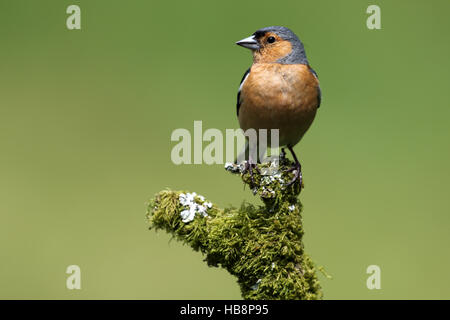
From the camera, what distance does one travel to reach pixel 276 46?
4.60 m

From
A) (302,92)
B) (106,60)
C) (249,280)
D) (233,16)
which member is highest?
(233,16)

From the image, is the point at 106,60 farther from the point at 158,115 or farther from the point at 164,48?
the point at 158,115

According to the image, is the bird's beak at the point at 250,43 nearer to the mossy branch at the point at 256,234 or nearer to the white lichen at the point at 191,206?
the mossy branch at the point at 256,234

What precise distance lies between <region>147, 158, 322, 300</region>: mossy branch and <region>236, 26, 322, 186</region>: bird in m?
0.75

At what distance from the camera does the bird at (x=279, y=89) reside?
4277 millimetres

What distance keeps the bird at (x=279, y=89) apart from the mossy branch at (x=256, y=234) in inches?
29.4

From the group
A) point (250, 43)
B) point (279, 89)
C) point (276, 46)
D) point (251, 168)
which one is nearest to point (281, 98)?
point (279, 89)

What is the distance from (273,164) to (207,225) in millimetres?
556


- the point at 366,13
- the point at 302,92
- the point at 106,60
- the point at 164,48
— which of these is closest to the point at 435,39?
the point at 366,13

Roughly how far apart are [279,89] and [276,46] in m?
0.47

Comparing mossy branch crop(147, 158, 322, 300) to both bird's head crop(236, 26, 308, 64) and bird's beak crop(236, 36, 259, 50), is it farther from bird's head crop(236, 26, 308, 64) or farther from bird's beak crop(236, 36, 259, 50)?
bird's beak crop(236, 36, 259, 50)

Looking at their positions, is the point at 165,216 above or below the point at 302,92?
below

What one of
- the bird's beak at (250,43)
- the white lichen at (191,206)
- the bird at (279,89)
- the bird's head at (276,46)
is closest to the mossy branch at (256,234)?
the white lichen at (191,206)

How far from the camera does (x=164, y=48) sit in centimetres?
955
